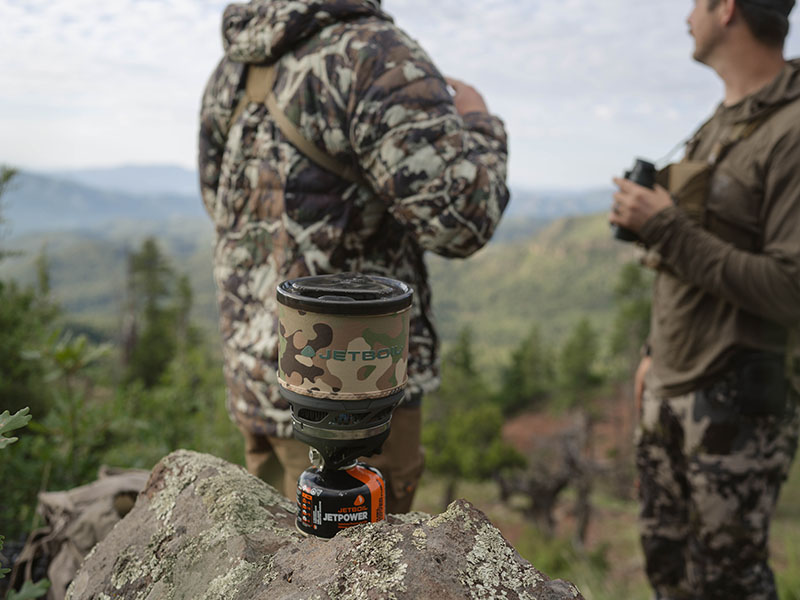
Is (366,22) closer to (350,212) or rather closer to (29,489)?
(350,212)

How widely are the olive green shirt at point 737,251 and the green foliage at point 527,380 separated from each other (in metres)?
39.6

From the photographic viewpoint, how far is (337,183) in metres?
2.23

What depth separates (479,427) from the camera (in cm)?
2403

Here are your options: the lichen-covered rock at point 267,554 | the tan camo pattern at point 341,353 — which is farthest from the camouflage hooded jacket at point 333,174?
the tan camo pattern at point 341,353

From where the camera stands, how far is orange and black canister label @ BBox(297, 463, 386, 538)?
1.35 metres

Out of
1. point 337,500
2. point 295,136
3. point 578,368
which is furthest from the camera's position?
point 578,368

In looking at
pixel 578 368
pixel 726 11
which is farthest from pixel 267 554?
pixel 578 368

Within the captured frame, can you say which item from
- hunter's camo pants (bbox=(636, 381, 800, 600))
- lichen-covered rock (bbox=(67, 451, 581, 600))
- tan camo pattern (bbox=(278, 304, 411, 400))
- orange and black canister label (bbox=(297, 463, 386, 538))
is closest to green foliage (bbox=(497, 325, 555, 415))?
hunter's camo pants (bbox=(636, 381, 800, 600))

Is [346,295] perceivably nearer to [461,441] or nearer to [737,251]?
[737,251]

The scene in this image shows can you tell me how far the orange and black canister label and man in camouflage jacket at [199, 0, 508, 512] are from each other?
0.88 meters

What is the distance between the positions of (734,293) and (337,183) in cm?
178

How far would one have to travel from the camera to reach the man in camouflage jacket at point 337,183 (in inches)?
80.0

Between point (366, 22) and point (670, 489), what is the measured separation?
2.66 metres

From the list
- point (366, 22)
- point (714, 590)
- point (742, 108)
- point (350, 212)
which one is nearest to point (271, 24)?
point (366, 22)
